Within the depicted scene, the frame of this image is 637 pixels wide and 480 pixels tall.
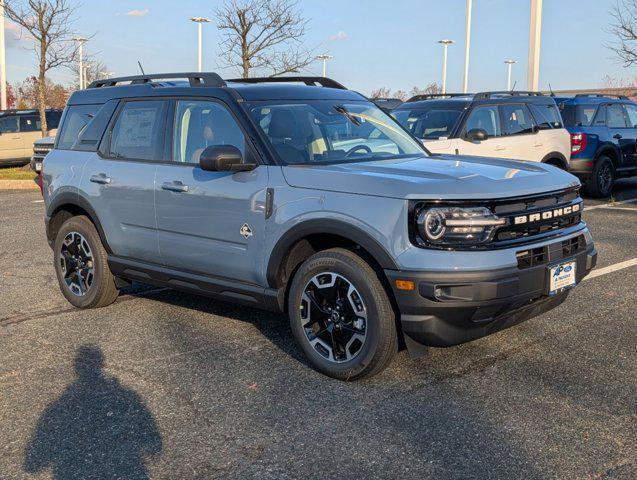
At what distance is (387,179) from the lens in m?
4.31

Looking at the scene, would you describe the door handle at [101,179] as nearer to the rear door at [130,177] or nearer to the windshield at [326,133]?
the rear door at [130,177]

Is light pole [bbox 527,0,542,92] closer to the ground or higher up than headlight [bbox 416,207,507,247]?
higher up

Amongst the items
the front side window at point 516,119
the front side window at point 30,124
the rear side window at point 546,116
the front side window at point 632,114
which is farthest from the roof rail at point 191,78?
the front side window at point 30,124

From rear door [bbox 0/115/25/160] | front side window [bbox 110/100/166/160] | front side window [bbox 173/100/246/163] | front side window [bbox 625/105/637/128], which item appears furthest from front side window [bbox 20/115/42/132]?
front side window [bbox 173/100/246/163]

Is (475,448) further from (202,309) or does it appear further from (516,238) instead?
(202,309)

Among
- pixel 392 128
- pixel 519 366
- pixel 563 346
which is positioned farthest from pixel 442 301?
pixel 392 128

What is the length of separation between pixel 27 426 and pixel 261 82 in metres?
3.23

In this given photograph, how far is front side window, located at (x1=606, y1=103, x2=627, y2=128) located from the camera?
13789 millimetres

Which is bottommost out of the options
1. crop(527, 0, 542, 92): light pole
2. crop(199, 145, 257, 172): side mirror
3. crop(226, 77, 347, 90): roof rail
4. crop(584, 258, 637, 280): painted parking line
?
crop(584, 258, 637, 280): painted parking line

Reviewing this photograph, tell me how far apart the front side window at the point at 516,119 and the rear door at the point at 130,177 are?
21.8ft

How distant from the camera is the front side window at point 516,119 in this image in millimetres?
11125

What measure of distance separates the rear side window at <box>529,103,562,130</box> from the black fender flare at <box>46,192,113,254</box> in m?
7.65

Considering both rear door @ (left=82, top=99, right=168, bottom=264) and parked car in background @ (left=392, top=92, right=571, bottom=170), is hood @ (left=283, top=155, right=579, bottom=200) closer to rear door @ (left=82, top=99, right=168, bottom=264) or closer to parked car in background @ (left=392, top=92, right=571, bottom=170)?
rear door @ (left=82, top=99, right=168, bottom=264)

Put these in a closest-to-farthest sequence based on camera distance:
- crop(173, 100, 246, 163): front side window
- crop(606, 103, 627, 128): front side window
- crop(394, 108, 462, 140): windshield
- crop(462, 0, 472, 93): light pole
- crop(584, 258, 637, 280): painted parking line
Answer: crop(173, 100, 246, 163): front side window → crop(584, 258, 637, 280): painted parking line → crop(394, 108, 462, 140): windshield → crop(606, 103, 627, 128): front side window → crop(462, 0, 472, 93): light pole
